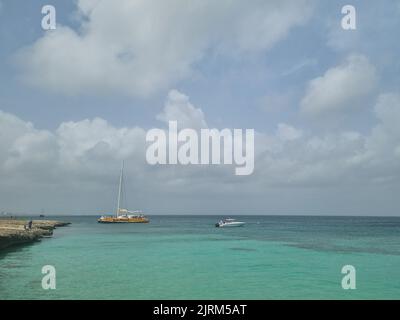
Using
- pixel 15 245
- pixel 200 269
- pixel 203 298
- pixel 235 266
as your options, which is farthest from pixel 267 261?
pixel 15 245

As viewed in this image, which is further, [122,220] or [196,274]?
[122,220]

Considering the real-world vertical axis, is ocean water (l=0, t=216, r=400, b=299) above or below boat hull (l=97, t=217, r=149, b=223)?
above

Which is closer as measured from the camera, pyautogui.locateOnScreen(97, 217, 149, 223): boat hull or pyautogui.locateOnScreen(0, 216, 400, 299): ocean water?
pyautogui.locateOnScreen(0, 216, 400, 299): ocean water

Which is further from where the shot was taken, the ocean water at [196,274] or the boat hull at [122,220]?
the boat hull at [122,220]

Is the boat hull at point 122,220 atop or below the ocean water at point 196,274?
below

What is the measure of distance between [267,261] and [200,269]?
872 centimetres

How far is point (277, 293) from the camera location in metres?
24.9

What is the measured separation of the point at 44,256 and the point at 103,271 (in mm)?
12212

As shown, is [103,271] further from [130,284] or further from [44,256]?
[44,256]

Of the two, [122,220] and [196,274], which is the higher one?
[196,274]
